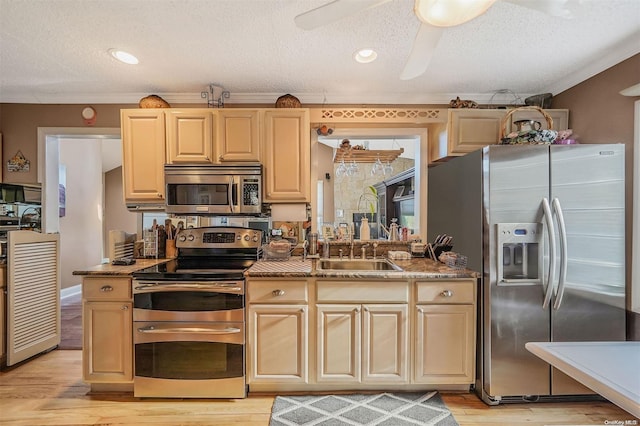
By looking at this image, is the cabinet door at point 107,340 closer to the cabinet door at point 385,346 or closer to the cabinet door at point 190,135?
the cabinet door at point 190,135

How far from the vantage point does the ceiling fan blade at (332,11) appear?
4.25 ft

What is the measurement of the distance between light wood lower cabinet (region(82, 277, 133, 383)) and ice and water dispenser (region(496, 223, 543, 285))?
2.58 m

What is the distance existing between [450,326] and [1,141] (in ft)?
13.9

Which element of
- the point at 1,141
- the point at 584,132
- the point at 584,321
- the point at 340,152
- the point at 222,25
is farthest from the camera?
the point at 340,152

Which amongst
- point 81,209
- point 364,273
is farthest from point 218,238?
point 81,209

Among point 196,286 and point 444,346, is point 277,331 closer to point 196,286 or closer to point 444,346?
point 196,286

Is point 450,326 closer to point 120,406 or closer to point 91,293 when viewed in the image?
point 120,406

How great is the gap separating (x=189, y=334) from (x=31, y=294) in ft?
5.70

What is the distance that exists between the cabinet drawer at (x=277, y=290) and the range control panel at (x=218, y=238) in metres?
0.62

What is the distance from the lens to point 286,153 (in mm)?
2664

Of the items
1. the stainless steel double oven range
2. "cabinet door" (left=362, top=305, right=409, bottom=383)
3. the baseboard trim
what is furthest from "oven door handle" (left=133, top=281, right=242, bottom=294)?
the baseboard trim

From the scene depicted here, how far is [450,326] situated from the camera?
2.20m

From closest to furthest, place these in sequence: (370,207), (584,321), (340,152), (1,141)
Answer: (584,321), (1,141), (340,152), (370,207)

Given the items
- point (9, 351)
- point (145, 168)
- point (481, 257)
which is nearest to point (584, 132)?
point (481, 257)
